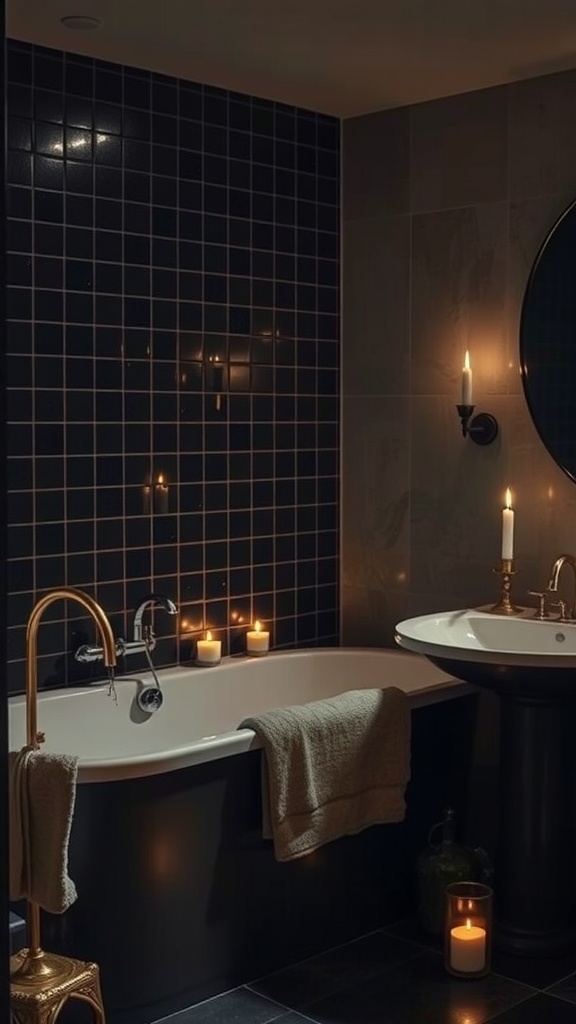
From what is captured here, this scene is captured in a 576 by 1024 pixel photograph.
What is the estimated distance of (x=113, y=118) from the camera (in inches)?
141

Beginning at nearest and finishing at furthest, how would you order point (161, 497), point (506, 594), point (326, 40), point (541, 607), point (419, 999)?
point (419, 999), point (326, 40), point (541, 607), point (506, 594), point (161, 497)

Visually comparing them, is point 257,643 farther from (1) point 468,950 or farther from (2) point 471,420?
(1) point 468,950

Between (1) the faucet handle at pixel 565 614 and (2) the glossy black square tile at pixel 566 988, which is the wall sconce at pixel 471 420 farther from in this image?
(2) the glossy black square tile at pixel 566 988

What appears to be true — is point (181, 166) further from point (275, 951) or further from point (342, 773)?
point (275, 951)

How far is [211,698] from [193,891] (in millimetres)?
933

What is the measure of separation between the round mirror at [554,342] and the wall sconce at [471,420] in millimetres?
155

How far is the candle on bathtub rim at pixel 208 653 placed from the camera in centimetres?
388

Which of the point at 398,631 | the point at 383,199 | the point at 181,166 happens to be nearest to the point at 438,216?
the point at 383,199

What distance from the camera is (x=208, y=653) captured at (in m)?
3.88

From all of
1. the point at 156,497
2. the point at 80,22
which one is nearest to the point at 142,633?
the point at 156,497

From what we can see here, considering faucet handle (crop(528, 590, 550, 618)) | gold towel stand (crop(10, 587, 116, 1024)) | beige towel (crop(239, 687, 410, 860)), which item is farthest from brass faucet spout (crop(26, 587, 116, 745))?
faucet handle (crop(528, 590, 550, 618))

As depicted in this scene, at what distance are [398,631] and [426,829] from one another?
2.29 ft

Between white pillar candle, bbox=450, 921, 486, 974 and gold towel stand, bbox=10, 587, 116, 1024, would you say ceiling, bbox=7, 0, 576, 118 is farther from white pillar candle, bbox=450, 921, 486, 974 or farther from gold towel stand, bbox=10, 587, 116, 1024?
white pillar candle, bbox=450, 921, 486, 974

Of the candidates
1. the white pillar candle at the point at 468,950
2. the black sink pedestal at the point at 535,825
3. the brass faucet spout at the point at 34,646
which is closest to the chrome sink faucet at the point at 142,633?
the brass faucet spout at the point at 34,646
